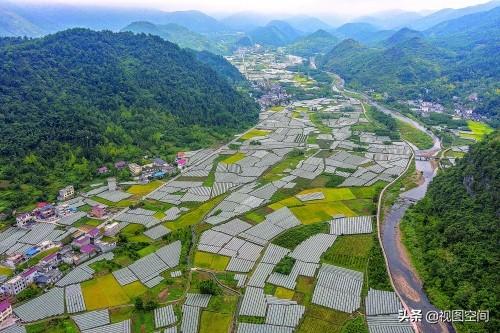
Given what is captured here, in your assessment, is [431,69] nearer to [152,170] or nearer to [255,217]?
[152,170]

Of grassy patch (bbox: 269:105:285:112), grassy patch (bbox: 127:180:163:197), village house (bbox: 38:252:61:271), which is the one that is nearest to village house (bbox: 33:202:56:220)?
grassy patch (bbox: 127:180:163:197)

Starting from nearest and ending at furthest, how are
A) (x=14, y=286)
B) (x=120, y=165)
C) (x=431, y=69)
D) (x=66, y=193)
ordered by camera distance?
(x=14, y=286) → (x=66, y=193) → (x=120, y=165) → (x=431, y=69)

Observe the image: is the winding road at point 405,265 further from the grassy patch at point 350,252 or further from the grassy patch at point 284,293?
the grassy patch at point 284,293

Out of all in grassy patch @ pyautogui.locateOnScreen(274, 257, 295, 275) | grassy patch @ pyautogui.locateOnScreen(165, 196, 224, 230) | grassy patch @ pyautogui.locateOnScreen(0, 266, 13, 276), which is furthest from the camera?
grassy patch @ pyautogui.locateOnScreen(165, 196, 224, 230)

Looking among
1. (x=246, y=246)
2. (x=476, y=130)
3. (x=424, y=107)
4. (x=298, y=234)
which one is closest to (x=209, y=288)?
(x=246, y=246)

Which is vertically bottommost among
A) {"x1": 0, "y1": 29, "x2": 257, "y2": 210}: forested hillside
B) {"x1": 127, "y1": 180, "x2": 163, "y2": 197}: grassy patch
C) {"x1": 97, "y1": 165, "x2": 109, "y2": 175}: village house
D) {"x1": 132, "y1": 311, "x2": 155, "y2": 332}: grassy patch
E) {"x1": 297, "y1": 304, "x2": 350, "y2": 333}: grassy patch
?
{"x1": 132, "y1": 311, "x2": 155, "y2": 332}: grassy patch

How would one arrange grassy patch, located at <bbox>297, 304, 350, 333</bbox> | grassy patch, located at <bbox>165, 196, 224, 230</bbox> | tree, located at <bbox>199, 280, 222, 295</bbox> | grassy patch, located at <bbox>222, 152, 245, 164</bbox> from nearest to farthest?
grassy patch, located at <bbox>297, 304, 350, 333</bbox>
tree, located at <bbox>199, 280, 222, 295</bbox>
grassy patch, located at <bbox>165, 196, 224, 230</bbox>
grassy patch, located at <bbox>222, 152, 245, 164</bbox>

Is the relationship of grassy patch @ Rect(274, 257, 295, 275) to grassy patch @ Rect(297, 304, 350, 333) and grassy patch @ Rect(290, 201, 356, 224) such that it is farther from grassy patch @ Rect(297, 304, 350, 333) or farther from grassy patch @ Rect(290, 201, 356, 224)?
grassy patch @ Rect(290, 201, 356, 224)
